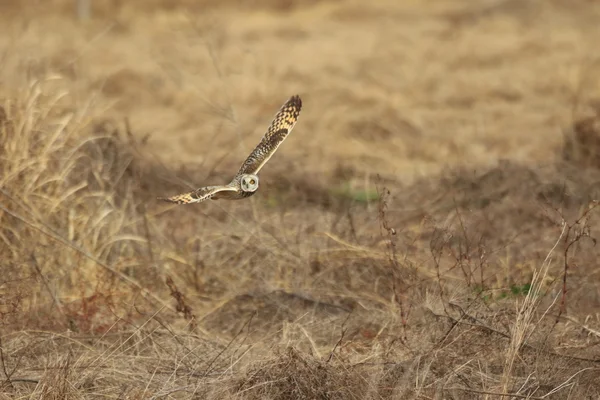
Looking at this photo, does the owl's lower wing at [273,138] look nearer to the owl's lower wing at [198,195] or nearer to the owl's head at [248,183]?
the owl's head at [248,183]

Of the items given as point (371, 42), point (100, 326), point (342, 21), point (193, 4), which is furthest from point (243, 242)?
point (193, 4)

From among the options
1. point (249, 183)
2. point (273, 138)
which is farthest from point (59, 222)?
point (249, 183)

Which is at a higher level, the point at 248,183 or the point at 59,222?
the point at 248,183

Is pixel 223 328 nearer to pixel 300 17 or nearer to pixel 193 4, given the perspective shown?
pixel 300 17

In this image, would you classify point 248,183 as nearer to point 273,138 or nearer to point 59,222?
point 273,138

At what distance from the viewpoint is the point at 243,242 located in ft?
20.6

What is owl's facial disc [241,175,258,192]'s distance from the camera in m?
4.36

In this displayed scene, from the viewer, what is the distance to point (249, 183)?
14.4 ft

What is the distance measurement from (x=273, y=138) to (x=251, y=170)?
26 cm

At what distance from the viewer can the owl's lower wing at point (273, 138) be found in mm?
4602

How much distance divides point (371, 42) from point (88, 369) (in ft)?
34.5

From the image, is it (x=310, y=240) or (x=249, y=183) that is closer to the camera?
(x=249, y=183)

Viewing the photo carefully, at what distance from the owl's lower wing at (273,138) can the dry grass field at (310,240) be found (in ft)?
1.70

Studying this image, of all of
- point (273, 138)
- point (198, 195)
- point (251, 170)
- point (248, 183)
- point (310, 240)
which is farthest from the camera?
point (310, 240)
